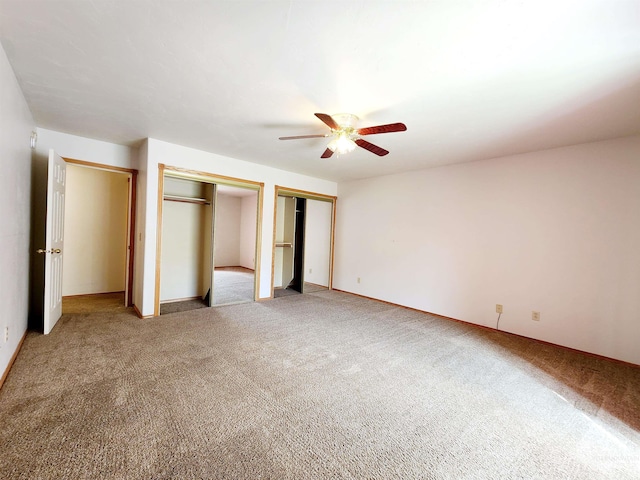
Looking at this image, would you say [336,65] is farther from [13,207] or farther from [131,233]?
[131,233]

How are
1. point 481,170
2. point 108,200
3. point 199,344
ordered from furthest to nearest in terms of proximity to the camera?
1. point 108,200
2. point 481,170
3. point 199,344

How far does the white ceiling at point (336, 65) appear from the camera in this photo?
150cm

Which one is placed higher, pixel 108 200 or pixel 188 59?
pixel 188 59

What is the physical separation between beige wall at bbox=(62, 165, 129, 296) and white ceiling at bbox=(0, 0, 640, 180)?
1680 mm

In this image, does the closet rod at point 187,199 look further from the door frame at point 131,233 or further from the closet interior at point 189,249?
the door frame at point 131,233

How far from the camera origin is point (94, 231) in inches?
190

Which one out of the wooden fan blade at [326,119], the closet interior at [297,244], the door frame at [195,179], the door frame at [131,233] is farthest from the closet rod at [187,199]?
the wooden fan blade at [326,119]

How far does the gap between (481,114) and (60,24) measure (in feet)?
10.6

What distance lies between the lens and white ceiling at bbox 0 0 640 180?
1502mm

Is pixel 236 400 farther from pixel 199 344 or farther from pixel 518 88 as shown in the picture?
pixel 518 88

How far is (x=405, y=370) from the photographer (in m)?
2.60

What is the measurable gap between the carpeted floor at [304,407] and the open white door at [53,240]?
0.81 feet

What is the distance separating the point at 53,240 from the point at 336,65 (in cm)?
358

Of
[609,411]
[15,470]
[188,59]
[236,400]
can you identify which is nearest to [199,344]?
[236,400]
